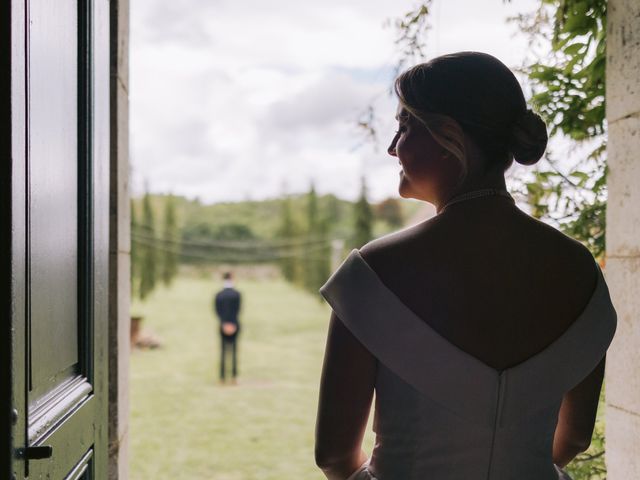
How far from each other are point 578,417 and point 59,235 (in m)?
1.20

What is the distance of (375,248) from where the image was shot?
1219 mm

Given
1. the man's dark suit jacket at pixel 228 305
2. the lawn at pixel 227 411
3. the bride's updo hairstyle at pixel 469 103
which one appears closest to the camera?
the bride's updo hairstyle at pixel 469 103

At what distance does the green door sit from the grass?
17.9 ft

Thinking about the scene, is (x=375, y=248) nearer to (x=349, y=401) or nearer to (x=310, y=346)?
(x=349, y=401)

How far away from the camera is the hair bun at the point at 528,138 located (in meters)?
1.28

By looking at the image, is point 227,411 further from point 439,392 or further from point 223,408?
point 439,392

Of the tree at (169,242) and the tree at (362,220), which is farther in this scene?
the tree at (169,242)

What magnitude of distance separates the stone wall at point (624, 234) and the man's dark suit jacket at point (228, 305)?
10463 millimetres

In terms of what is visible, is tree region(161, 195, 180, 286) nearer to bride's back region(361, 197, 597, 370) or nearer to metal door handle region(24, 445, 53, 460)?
metal door handle region(24, 445, 53, 460)

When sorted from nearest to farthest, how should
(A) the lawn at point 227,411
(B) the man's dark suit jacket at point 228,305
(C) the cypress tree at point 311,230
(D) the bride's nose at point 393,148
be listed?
(D) the bride's nose at point 393,148 < (A) the lawn at point 227,411 < (B) the man's dark suit jacket at point 228,305 < (C) the cypress tree at point 311,230

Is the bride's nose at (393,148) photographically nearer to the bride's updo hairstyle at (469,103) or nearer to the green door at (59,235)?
the bride's updo hairstyle at (469,103)

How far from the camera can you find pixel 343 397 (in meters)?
1.23

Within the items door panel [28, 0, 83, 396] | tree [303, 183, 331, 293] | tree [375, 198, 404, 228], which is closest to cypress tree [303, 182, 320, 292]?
tree [303, 183, 331, 293]

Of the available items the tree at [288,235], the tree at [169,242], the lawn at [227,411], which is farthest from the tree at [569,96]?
the tree at [288,235]
